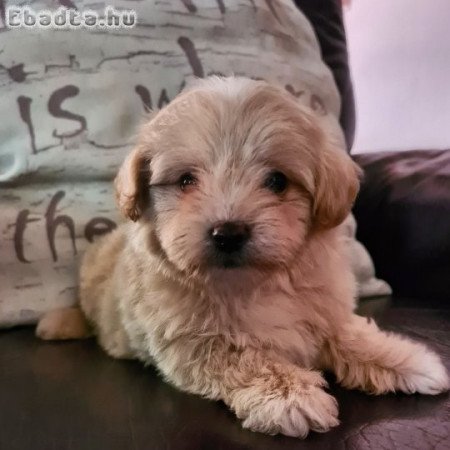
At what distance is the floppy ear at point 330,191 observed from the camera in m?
1.17

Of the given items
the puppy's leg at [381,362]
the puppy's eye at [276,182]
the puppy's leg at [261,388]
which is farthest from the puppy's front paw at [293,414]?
the puppy's eye at [276,182]

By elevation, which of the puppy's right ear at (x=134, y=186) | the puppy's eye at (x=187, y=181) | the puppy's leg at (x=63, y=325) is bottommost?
the puppy's leg at (x=63, y=325)

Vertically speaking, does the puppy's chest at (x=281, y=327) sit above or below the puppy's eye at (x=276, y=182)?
below

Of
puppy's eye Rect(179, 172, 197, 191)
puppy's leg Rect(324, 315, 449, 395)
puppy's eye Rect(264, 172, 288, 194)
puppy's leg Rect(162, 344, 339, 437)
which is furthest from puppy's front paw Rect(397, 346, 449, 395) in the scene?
puppy's eye Rect(179, 172, 197, 191)

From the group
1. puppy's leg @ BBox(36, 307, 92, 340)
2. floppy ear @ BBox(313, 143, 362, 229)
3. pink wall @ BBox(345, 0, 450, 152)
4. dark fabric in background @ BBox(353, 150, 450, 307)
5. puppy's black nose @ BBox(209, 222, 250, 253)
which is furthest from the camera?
pink wall @ BBox(345, 0, 450, 152)

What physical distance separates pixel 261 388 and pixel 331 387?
17cm

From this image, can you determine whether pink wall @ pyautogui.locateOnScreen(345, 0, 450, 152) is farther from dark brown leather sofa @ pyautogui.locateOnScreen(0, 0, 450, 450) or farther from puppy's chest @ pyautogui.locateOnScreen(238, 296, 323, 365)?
puppy's chest @ pyautogui.locateOnScreen(238, 296, 323, 365)

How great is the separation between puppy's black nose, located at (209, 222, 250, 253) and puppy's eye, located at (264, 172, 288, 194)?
0.12 meters

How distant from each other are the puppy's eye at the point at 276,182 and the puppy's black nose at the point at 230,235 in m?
0.12

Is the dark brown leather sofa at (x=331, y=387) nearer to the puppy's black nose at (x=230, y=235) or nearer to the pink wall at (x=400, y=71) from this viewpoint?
the puppy's black nose at (x=230, y=235)

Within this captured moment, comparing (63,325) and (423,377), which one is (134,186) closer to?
(63,325)

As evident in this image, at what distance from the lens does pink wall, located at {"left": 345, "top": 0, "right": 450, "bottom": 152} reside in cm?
262

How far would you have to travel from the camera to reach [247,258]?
1.08m

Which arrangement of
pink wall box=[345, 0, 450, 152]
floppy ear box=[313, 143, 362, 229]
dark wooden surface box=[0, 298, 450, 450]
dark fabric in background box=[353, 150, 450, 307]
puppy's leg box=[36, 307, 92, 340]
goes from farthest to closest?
pink wall box=[345, 0, 450, 152] < dark fabric in background box=[353, 150, 450, 307] < puppy's leg box=[36, 307, 92, 340] < floppy ear box=[313, 143, 362, 229] < dark wooden surface box=[0, 298, 450, 450]
